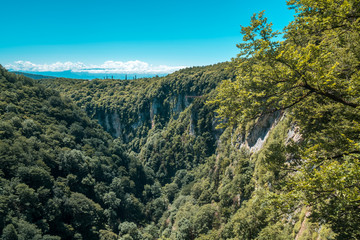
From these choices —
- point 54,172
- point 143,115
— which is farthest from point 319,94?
point 143,115

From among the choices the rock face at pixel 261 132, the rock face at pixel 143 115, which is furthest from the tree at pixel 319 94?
the rock face at pixel 143 115

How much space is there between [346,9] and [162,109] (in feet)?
441

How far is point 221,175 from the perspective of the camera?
56.3 m

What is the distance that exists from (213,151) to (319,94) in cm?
8422

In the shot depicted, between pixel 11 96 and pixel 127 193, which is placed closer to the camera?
pixel 11 96

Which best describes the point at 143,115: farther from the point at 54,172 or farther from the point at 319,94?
the point at 319,94

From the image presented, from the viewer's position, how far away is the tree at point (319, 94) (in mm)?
7730

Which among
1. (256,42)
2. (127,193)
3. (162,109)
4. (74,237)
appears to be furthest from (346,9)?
(162,109)

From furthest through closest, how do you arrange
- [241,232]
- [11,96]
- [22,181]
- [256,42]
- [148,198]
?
[148,198]
[11,96]
[22,181]
[241,232]
[256,42]

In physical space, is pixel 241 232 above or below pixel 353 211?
below

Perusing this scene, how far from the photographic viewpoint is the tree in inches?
304

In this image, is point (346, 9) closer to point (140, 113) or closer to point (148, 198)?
point (148, 198)

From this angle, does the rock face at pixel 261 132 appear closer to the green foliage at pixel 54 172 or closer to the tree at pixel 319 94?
the tree at pixel 319 94

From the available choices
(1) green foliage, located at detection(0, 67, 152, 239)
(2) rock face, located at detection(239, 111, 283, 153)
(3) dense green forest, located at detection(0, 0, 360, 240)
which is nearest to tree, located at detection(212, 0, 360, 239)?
(3) dense green forest, located at detection(0, 0, 360, 240)
